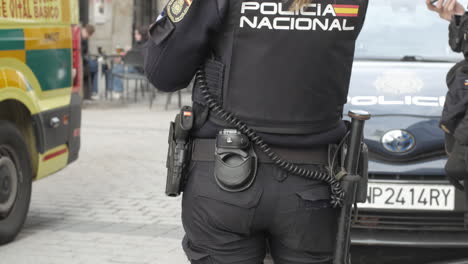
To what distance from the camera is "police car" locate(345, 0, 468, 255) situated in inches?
184

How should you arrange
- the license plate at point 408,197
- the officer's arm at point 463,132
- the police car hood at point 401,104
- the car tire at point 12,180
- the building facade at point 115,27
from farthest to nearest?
the building facade at point 115,27 < the car tire at point 12,180 < the police car hood at point 401,104 < the license plate at point 408,197 < the officer's arm at point 463,132

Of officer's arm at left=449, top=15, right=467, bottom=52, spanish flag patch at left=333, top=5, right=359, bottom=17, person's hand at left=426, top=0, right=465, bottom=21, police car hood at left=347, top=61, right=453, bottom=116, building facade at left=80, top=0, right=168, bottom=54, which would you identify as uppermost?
spanish flag patch at left=333, top=5, right=359, bottom=17

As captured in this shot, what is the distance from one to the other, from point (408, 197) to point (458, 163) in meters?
0.50

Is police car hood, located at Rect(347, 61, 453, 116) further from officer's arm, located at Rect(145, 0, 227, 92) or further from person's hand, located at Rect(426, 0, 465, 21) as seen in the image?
officer's arm, located at Rect(145, 0, 227, 92)

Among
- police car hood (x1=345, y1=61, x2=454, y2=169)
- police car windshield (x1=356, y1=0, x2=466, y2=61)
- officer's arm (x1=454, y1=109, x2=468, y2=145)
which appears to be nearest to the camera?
officer's arm (x1=454, y1=109, x2=468, y2=145)

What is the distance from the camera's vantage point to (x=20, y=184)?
5996 millimetres

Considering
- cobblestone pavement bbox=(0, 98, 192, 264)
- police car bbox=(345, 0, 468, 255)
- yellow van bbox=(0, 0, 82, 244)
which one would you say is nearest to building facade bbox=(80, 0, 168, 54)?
cobblestone pavement bbox=(0, 98, 192, 264)

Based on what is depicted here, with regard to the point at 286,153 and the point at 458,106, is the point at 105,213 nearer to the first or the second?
the point at 458,106

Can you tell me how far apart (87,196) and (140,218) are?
1.14 m

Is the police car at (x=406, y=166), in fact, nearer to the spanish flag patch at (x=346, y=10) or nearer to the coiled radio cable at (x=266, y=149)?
the coiled radio cable at (x=266, y=149)

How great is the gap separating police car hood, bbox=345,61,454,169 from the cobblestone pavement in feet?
5.04

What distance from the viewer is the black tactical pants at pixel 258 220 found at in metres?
2.51

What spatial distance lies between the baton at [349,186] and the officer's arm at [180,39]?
541 millimetres

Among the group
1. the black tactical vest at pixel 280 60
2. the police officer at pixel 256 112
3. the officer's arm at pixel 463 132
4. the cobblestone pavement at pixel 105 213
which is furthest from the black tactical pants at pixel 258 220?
the cobblestone pavement at pixel 105 213
